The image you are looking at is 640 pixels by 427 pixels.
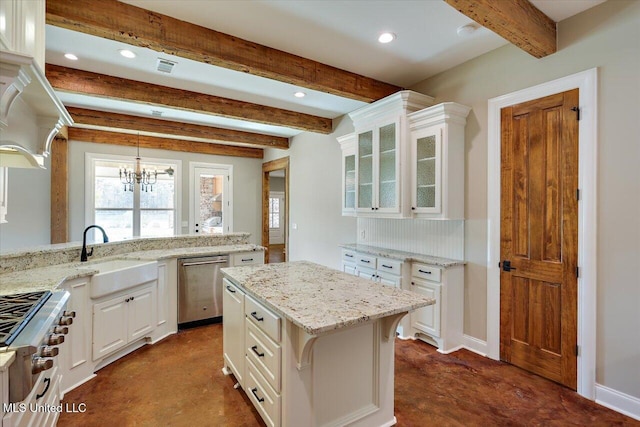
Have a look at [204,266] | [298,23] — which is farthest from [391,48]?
[204,266]

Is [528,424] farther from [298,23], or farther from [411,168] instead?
[298,23]

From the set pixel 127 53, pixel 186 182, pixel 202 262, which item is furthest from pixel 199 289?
pixel 186 182

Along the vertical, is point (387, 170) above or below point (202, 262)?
above

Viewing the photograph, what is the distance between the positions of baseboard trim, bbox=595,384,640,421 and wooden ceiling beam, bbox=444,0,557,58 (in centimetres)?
254

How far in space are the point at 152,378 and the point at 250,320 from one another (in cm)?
122

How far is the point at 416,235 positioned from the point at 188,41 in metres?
2.90

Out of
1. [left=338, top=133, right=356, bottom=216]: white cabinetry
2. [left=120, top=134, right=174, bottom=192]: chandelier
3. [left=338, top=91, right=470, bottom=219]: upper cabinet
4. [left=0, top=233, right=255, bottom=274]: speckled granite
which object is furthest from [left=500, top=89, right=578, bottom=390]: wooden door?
[left=120, top=134, right=174, bottom=192]: chandelier

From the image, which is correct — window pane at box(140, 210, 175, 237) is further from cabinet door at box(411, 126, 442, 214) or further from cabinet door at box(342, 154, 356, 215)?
cabinet door at box(411, 126, 442, 214)

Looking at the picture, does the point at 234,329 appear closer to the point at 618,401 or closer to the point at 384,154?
the point at 384,154

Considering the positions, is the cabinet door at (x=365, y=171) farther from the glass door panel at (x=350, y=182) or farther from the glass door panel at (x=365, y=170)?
the glass door panel at (x=350, y=182)

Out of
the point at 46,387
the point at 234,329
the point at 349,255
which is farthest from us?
the point at 349,255

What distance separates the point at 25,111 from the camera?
5.78 feet

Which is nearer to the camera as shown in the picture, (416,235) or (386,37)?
(386,37)

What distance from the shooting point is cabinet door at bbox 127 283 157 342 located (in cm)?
287
